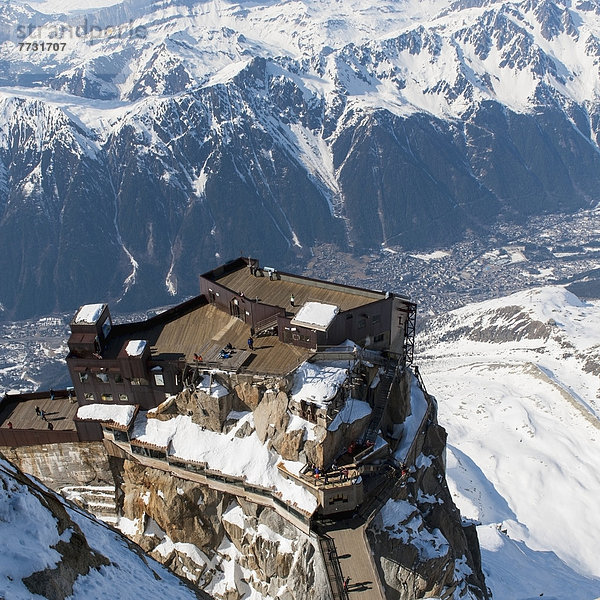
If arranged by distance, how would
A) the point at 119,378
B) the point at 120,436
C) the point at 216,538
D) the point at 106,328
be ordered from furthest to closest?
the point at 106,328 → the point at 119,378 → the point at 120,436 → the point at 216,538

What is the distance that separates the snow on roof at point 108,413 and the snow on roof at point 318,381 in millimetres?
22140

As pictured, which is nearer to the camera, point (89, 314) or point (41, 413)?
point (89, 314)

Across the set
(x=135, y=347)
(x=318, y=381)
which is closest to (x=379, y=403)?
(x=318, y=381)

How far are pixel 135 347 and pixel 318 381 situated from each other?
76.1ft

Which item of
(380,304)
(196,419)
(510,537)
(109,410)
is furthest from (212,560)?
(510,537)

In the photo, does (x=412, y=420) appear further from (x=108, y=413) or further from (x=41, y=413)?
(x=41, y=413)

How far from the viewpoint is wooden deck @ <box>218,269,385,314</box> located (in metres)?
70.2

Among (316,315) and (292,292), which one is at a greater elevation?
(316,315)

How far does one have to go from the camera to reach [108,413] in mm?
66375

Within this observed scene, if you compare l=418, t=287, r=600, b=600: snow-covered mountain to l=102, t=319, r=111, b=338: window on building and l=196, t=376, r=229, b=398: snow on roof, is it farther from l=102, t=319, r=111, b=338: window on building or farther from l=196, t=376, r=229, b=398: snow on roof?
l=102, t=319, r=111, b=338: window on building

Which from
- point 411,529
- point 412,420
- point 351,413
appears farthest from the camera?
point 412,420

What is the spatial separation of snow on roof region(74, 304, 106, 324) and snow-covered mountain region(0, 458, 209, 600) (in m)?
37.5

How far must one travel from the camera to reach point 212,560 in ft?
204

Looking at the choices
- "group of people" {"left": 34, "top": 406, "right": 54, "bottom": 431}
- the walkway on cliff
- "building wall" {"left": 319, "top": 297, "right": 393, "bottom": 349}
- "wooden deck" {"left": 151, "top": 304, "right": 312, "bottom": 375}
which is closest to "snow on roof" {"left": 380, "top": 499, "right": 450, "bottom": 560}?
the walkway on cliff
